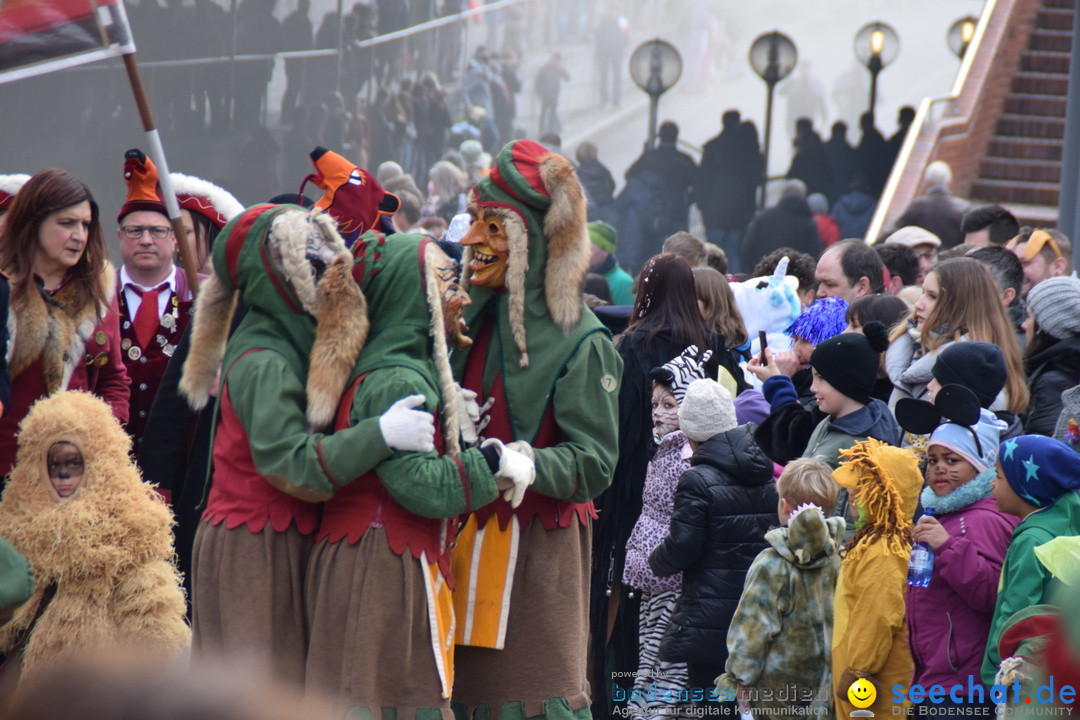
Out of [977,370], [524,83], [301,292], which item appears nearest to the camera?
[301,292]

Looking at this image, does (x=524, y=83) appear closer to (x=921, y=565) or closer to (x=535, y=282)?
(x=535, y=282)

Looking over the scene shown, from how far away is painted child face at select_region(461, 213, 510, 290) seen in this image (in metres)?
4.03

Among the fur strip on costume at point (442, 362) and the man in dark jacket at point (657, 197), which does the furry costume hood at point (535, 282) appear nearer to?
the fur strip on costume at point (442, 362)

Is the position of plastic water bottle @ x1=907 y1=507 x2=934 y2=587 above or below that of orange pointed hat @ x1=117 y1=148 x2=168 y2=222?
below

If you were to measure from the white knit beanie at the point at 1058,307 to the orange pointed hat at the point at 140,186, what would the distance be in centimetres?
374

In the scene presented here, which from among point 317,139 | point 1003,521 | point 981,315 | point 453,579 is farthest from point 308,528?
point 317,139

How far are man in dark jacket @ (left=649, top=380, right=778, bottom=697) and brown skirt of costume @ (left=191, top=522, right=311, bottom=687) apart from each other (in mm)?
1864

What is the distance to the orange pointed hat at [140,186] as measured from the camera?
5199 mm

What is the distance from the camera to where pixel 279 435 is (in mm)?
3338

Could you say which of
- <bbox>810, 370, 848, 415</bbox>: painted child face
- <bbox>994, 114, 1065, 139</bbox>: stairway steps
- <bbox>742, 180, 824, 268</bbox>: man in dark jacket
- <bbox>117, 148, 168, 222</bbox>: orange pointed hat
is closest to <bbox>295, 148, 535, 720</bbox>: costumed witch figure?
<bbox>810, 370, 848, 415</bbox>: painted child face

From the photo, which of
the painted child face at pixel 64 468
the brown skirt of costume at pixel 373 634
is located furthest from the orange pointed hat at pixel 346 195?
the brown skirt of costume at pixel 373 634

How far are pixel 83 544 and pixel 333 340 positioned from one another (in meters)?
1.22

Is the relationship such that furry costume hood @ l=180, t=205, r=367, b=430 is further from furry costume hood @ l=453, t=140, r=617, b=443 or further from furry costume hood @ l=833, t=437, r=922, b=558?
furry costume hood @ l=833, t=437, r=922, b=558

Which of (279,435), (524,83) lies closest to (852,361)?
(279,435)
